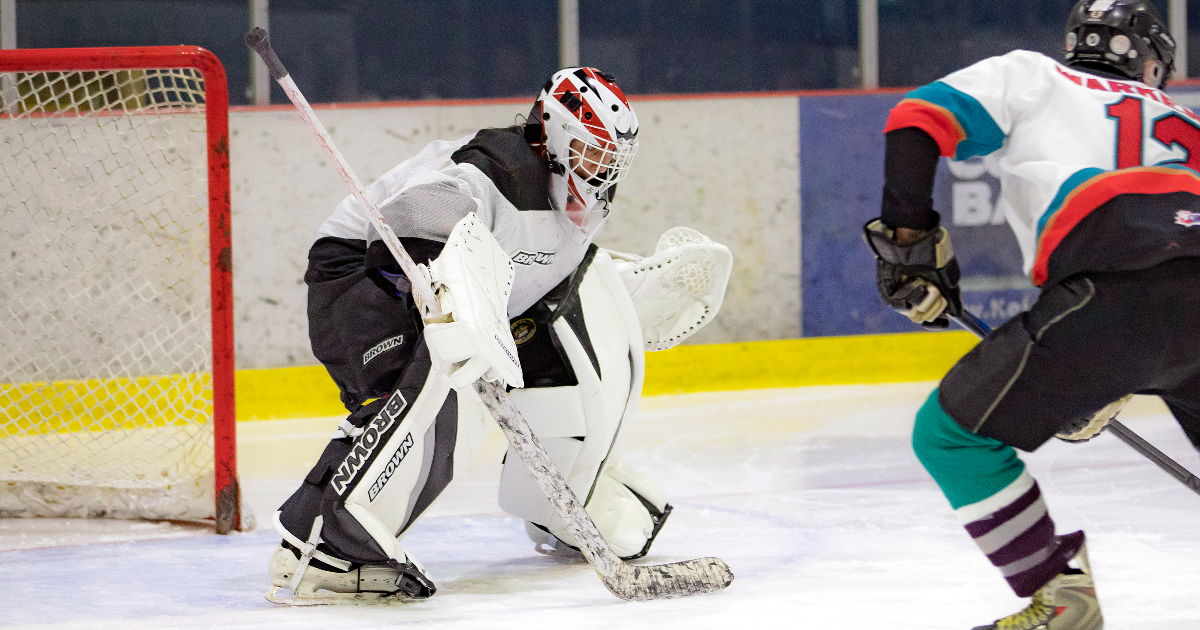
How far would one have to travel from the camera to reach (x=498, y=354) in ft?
5.60

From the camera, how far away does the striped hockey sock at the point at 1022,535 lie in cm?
149

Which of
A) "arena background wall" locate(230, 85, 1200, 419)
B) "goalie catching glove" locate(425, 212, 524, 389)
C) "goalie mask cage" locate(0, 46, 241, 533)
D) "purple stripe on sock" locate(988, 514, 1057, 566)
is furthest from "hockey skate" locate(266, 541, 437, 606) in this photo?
"arena background wall" locate(230, 85, 1200, 419)

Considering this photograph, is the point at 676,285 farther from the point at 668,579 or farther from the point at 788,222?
the point at 788,222

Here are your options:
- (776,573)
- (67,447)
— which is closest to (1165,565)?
(776,573)

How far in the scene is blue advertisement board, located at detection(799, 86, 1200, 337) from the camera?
15.7 ft

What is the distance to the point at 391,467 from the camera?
197 centimetres

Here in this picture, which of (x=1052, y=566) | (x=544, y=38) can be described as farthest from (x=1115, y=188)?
(x=544, y=38)

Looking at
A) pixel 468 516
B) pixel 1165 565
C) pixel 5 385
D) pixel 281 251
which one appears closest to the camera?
pixel 1165 565

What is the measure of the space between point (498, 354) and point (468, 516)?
1.17 m

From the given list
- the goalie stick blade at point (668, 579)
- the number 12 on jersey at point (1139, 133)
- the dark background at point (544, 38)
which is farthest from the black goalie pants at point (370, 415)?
the dark background at point (544, 38)

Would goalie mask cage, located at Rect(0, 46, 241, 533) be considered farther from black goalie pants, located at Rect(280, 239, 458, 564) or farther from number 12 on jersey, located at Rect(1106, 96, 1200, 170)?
number 12 on jersey, located at Rect(1106, 96, 1200, 170)

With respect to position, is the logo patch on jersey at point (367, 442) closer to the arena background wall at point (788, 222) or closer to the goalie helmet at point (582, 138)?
the goalie helmet at point (582, 138)

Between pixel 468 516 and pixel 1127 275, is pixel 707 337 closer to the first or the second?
pixel 468 516

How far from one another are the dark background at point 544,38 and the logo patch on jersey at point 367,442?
3.01 meters
